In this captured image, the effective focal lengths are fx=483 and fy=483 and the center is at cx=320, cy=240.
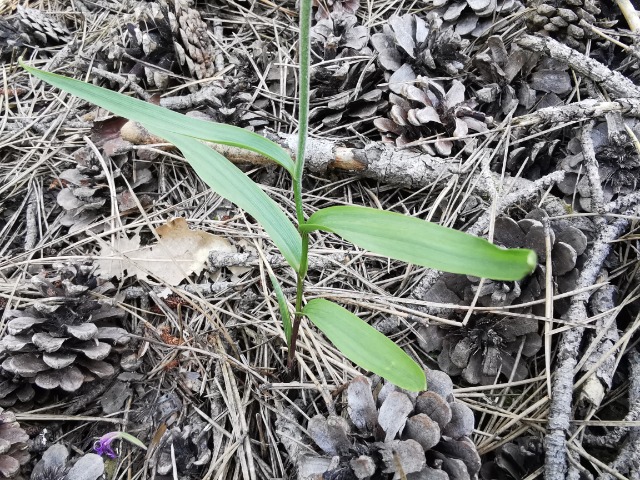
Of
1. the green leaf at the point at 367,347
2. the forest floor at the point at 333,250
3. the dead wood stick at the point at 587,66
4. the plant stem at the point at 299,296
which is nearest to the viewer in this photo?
the green leaf at the point at 367,347

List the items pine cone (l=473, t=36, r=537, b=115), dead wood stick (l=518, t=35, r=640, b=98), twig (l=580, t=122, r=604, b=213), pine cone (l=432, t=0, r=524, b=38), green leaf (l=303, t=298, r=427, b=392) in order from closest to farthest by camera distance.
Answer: green leaf (l=303, t=298, r=427, b=392), twig (l=580, t=122, r=604, b=213), dead wood stick (l=518, t=35, r=640, b=98), pine cone (l=473, t=36, r=537, b=115), pine cone (l=432, t=0, r=524, b=38)

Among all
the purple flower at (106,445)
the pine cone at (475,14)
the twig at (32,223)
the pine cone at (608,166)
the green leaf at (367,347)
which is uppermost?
the pine cone at (475,14)

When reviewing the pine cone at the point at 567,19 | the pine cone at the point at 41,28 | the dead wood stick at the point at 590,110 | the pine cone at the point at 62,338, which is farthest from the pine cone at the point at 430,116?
the pine cone at the point at 41,28

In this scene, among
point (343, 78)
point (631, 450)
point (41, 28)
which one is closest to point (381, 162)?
point (343, 78)

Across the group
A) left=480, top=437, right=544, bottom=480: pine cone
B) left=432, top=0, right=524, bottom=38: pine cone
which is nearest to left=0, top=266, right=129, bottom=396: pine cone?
left=480, top=437, right=544, bottom=480: pine cone

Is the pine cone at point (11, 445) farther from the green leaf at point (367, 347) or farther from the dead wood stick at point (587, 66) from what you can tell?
the dead wood stick at point (587, 66)

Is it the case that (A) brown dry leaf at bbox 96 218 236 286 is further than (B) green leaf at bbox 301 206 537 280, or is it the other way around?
(A) brown dry leaf at bbox 96 218 236 286

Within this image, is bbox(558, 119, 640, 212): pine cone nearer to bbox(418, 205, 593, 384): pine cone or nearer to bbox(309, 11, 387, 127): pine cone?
bbox(418, 205, 593, 384): pine cone
